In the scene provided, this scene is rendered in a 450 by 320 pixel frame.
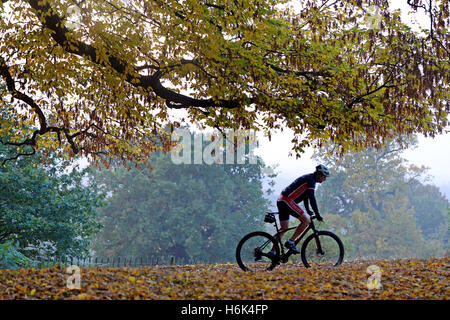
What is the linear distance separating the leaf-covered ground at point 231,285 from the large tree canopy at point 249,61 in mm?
4232

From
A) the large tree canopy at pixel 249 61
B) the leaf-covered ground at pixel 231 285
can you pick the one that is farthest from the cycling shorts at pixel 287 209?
the large tree canopy at pixel 249 61

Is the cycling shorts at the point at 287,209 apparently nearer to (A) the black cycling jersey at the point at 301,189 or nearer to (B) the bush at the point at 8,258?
(A) the black cycling jersey at the point at 301,189

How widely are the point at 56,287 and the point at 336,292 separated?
14.2 ft

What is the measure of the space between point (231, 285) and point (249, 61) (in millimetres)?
5861

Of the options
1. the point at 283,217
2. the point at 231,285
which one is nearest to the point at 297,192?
the point at 283,217

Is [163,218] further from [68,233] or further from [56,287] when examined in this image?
[56,287]

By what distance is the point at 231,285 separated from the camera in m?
7.42

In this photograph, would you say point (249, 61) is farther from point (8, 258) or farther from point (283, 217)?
point (8, 258)

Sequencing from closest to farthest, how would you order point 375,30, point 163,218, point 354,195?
point 375,30 → point 163,218 → point 354,195

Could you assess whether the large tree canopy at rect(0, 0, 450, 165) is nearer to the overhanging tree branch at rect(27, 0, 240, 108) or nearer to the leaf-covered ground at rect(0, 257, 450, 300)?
the overhanging tree branch at rect(27, 0, 240, 108)

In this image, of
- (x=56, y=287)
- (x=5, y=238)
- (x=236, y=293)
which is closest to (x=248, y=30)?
(x=236, y=293)

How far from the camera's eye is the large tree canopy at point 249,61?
1022 centimetres

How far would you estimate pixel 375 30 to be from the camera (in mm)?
9578

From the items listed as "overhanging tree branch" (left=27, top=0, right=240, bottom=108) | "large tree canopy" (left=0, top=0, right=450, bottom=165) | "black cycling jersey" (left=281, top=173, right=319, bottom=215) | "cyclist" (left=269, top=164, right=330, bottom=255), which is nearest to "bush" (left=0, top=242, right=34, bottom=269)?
"large tree canopy" (left=0, top=0, right=450, bottom=165)
